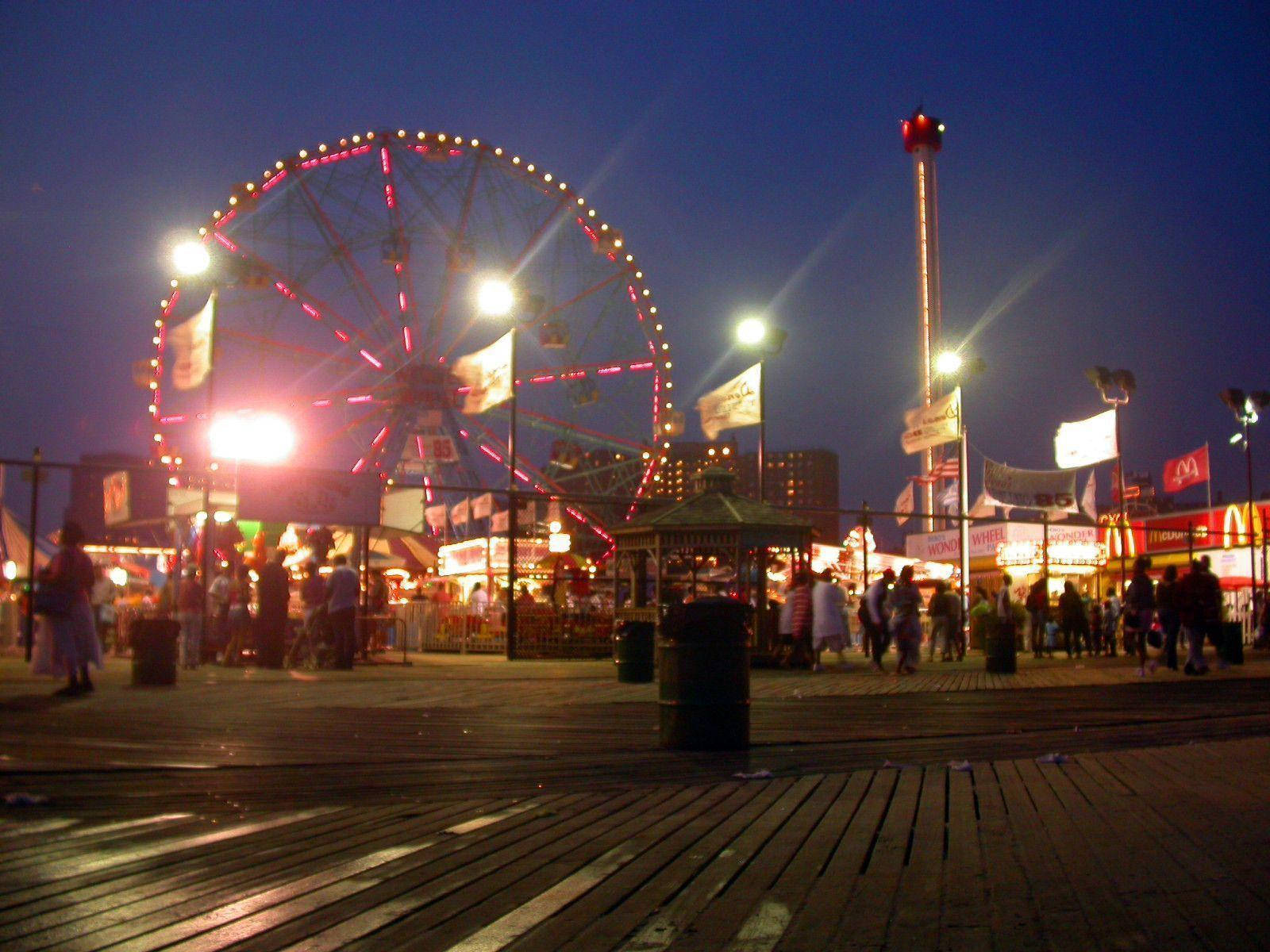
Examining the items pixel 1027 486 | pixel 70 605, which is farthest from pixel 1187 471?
pixel 70 605

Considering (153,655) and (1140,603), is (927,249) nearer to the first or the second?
(1140,603)

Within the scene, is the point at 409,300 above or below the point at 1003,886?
above

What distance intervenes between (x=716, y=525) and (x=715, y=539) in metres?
0.24

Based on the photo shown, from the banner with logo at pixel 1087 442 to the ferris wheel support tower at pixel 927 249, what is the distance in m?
18.0

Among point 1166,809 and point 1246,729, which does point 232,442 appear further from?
point 1166,809

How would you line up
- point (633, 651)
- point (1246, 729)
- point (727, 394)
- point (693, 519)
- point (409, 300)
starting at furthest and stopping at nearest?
point (409, 300) → point (727, 394) → point (693, 519) → point (633, 651) → point (1246, 729)

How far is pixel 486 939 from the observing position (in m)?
3.53

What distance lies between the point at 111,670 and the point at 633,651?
7.01m

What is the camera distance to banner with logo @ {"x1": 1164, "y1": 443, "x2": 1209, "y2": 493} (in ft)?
117

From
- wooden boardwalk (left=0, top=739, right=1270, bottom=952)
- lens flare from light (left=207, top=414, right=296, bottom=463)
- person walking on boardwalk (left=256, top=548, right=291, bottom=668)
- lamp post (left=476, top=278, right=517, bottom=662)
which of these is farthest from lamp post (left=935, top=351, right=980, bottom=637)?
wooden boardwalk (left=0, top=739, right=1270, bottom=952)

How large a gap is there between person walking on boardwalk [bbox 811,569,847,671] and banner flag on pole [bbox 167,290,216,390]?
31.0 ft

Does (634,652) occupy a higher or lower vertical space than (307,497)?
lower

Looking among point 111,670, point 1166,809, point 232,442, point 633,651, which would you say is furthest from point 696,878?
point 232,442

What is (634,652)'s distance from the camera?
15508mm
